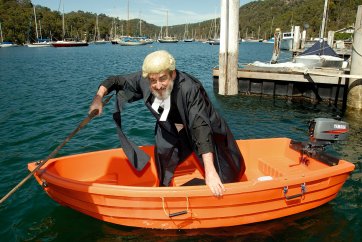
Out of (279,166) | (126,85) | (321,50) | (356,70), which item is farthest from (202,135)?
(321,50)

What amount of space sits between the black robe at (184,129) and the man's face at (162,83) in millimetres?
129

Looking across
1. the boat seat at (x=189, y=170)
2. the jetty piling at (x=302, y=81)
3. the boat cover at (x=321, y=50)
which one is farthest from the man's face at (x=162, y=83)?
the boat cover at (x=321, y=50)

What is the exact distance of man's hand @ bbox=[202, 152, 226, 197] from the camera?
3.92 m

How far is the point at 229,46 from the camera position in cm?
1392

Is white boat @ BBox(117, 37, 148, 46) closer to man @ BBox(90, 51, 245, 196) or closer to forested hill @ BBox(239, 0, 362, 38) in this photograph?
forested hill @ BBox(239, 0, 362, 38)

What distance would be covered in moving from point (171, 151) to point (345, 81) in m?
10.7

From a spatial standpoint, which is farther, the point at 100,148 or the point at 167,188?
the point at 100,148

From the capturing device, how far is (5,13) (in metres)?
110

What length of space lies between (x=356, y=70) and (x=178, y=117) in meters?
10.1

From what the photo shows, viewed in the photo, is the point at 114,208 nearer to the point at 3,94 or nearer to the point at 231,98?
the point at 231,98

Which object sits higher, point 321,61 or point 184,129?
point 321,61

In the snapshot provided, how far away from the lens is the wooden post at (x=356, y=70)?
11.6m

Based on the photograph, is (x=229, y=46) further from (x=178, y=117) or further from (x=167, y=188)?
(x=167, y=188)

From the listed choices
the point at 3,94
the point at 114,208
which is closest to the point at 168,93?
the point at 114,208
